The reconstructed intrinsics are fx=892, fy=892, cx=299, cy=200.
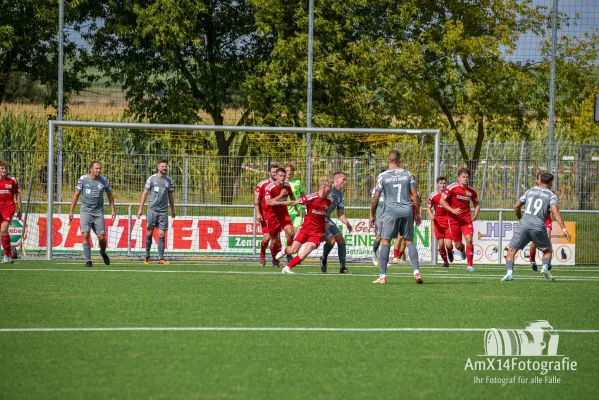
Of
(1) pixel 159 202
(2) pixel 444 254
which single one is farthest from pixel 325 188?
(2) pixel 444 254

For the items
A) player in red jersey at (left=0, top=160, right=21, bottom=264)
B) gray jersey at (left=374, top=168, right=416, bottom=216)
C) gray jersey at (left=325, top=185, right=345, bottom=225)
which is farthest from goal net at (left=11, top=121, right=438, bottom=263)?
gray jersey at (left=374, top=168, right=416, bottom=216)

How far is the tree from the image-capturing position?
27297 mm

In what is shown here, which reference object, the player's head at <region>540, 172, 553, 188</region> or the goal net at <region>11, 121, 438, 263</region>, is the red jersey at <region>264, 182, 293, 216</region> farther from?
the player's head at <region>540, 172, 553, 188</region>

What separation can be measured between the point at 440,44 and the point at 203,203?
1221cm

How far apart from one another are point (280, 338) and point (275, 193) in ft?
30.7

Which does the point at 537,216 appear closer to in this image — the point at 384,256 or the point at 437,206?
the point at 384,256

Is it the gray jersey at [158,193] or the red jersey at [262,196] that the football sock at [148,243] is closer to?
the gray jersey at [158,193]

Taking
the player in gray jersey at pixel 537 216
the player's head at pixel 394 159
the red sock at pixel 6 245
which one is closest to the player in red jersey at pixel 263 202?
the player's head at pixel 394 159

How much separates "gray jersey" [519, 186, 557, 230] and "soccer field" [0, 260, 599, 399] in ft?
3.51

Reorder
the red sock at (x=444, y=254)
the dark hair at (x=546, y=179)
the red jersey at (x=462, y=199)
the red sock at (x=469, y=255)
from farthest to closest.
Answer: the red sock at (x=444, y=254)
the red jersey at (x=462, y=199)
the red sock at (x=469, y=255)
the dark hair at (x=546, y=179)

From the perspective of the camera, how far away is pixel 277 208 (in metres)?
17.7

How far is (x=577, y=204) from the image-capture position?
2150cm

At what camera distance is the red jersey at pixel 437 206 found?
65.2ft

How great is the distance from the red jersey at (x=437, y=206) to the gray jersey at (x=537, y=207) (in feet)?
17.0
